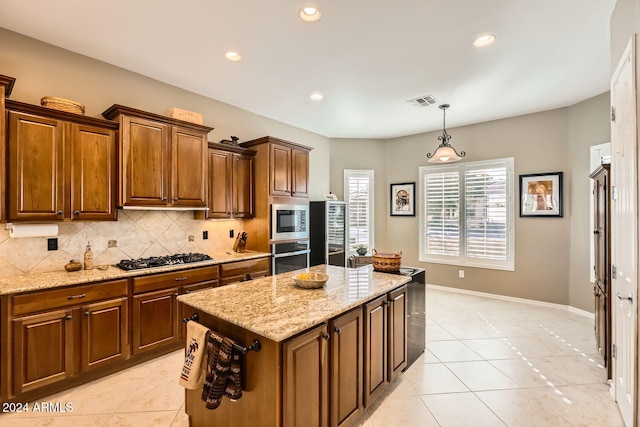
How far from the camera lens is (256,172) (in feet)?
13.8

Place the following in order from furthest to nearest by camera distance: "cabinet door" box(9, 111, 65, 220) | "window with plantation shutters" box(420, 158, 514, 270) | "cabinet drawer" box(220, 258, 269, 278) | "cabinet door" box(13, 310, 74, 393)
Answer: "window with plantation shutters" box(420, 158, 514, 270)
"cabinet drawer" box(220, 258, 269, 278)
"cabinet door" box(9, 111, 65, 220)
"cabinet door" box(13, 310, 74, 393)

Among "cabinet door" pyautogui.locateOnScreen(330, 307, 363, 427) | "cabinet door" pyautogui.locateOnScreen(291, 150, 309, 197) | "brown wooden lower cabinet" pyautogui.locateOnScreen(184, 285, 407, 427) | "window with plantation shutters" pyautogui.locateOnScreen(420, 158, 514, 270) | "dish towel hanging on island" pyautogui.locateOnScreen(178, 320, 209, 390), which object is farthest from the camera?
"window with plantation shutters" pyautogui.locateOnScreen(420, 158, 514, 270)

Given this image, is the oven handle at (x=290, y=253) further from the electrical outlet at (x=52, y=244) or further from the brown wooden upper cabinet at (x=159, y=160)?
the electrical outlet at (x=52, y=244)

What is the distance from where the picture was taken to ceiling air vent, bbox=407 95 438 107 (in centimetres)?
402

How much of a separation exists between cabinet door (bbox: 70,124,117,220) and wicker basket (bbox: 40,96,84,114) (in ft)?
0.47

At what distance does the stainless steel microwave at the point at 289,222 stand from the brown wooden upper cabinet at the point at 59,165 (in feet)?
6.05

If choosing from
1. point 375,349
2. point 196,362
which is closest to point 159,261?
point 196,362

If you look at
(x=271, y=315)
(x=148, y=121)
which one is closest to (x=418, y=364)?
(x=271, y=315)

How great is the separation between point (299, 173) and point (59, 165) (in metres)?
2.79

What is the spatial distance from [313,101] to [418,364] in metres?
3.49

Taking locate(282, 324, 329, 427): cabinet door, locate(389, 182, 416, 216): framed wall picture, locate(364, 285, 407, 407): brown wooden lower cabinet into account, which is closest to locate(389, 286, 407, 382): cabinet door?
locate(364, 285, 407, 407): brown wooden lower cabinet

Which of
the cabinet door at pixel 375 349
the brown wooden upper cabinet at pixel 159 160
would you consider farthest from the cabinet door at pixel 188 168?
the cabinet door at pixel 375 349

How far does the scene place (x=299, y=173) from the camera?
453cm

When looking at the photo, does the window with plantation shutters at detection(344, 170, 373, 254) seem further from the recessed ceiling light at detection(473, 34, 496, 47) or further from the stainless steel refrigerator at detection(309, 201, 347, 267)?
the recessed ceiling light at detection(473, 34, 496, 47)
